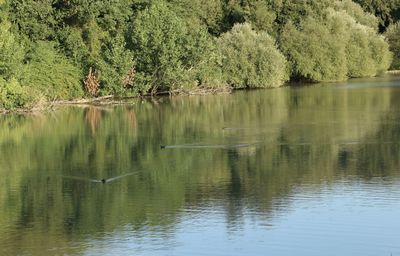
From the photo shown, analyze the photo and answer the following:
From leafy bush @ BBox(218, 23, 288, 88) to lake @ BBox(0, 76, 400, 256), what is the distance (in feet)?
61.9

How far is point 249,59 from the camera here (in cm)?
5566

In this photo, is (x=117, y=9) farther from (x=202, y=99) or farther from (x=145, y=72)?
(x=202, y=99)

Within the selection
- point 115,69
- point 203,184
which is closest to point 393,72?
point 115,69

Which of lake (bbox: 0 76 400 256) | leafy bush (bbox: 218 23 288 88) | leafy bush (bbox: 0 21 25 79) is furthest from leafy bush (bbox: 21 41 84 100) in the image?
leafy bush (bbox: 218 23 288 88)

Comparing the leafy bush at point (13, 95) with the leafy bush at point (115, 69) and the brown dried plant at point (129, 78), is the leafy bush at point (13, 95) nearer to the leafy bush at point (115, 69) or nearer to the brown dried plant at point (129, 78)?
the leafy bush at point (115, 69)

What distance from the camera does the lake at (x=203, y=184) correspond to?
14164 mm

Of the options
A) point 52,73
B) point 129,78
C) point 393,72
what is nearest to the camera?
point 52,73

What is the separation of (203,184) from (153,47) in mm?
30359

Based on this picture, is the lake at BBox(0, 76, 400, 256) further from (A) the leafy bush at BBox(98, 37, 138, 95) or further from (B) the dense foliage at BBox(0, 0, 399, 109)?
(A) the leafy bush at BBox(98, 37, 138, 95)

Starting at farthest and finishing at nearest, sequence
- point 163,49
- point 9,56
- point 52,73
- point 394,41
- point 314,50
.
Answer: point 394,41
point 314,50
point 163,49
point 52,73
point 9,56

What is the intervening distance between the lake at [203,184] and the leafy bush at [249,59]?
743 inches

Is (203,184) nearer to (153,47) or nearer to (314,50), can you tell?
(153,47)

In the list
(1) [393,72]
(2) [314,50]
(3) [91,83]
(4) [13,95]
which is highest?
(2) [314,50]

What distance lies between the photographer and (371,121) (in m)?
32.2
